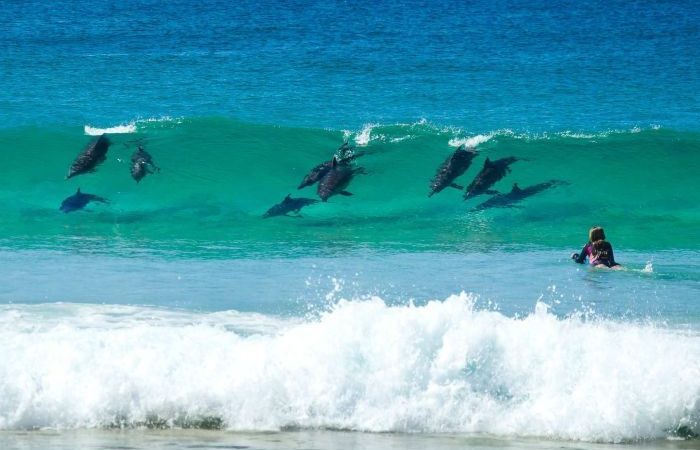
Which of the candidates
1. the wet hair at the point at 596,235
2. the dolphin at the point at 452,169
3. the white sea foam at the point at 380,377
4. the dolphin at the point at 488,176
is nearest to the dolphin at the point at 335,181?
the dolphin at the point at 452,169

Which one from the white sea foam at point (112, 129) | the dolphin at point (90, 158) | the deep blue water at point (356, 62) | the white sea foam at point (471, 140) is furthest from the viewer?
the deep blue water at point (356, 62)

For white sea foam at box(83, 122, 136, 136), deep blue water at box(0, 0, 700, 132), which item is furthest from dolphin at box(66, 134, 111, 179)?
deep blue water at box(0, 0, 700, 132)

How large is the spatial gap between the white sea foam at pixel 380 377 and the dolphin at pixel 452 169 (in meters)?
Answer: 9.91

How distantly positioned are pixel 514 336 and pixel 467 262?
5457 millimetres

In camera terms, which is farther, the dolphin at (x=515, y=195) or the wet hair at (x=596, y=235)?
the dolphin at (x=515, y=195)

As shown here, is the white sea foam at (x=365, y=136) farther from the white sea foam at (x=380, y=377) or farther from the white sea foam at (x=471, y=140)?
the white sea foam at (x=380, y=377)

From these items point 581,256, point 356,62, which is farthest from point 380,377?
point 356,62

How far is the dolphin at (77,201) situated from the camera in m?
20.6

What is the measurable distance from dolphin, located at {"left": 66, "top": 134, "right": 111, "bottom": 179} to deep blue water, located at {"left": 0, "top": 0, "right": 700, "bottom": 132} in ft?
6.41

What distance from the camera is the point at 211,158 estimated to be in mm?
23188

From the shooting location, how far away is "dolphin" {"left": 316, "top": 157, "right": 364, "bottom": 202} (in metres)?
21.1

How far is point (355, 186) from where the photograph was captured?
21.6m

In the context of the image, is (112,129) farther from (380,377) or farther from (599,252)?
(380,377)

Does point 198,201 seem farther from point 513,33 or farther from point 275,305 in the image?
point 513,33
